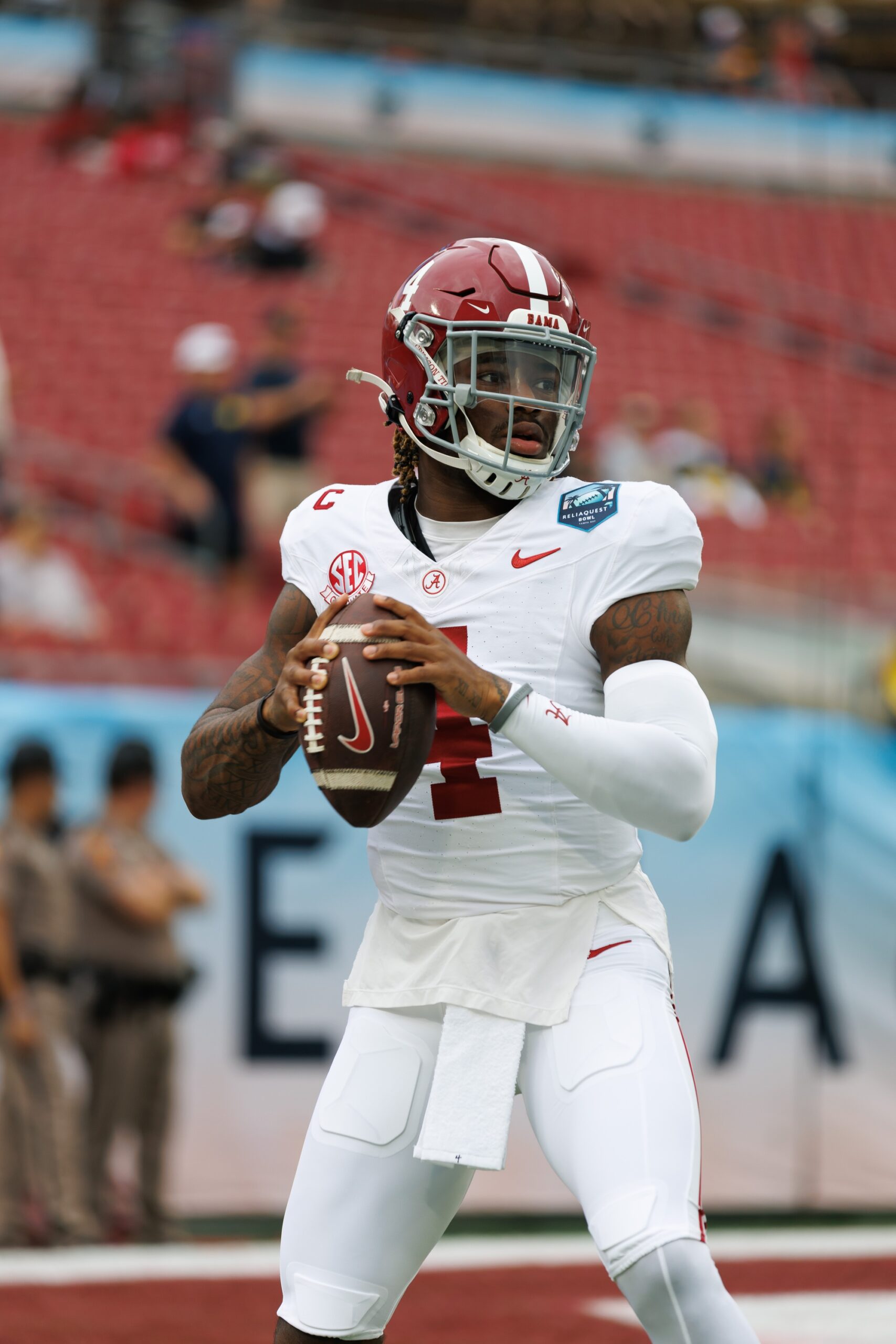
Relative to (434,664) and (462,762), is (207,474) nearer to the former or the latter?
(462,762)

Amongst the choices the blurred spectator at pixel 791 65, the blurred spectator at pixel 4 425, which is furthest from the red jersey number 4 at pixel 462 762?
the blurred spectator at pixel 791 65

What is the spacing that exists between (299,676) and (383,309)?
955 cm

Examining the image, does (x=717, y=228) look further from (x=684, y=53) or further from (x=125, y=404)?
(x=125, y=404)

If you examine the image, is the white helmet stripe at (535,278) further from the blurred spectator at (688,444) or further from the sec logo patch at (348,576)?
the blurred spectator at (688,444)

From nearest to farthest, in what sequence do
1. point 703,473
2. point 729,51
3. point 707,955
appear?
point 707,955 < point 703,473 < point 729,51

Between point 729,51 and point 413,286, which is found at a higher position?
point 413,286

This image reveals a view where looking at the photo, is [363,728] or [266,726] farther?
[266,726]

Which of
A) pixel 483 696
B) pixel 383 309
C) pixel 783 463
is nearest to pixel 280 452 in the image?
pixel 783 463

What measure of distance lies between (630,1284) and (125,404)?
792 cm

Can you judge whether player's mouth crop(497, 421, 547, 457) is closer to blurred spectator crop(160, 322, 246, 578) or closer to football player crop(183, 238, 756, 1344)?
football player crop(183, 238, 756, 1344)

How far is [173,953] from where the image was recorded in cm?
490

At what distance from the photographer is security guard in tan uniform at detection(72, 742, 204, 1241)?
15.7 feet

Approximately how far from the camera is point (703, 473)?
832cm

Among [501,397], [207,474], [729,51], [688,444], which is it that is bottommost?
[688,444]
